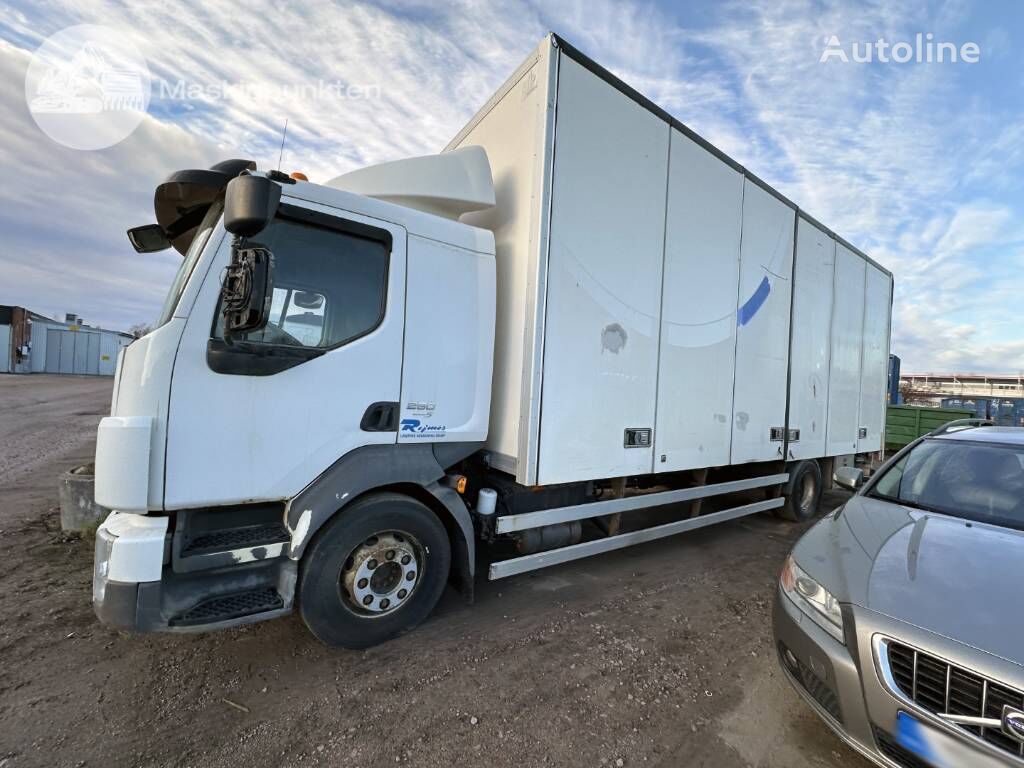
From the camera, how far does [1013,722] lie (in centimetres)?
161

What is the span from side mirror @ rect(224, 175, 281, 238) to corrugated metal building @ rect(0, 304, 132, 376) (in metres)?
34.4

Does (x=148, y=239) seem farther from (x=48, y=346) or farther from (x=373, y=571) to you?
(x=48, y=346)

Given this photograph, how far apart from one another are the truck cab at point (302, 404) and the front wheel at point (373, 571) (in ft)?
0.04

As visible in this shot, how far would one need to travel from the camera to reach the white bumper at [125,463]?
2.25 m

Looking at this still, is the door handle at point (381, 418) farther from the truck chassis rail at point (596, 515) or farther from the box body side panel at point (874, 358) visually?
the box body side panel at point (874, 358)

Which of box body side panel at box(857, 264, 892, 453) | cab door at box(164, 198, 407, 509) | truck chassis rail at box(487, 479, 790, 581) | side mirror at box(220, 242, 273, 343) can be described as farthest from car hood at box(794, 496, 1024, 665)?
box body side panel at box(857, 264, 892, 453)

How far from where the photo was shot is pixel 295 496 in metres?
2.67

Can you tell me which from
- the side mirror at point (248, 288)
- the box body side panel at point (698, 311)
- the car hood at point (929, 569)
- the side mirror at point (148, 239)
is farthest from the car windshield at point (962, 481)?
the side mirror at point (148, 239)

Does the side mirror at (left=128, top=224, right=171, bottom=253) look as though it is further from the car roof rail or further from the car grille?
the car roof rail

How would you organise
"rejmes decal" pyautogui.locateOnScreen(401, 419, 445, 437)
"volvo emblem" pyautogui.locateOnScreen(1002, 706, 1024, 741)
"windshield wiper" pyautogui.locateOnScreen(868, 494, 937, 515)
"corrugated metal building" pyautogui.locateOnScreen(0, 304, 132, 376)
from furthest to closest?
"corrugated metal building" pyautogui.locateOnScreen(0, 304, 132, 376) → "rejmes decal" pyautogui.locateOnScreen(401, 419, 445, 437) → "windshield wiper" pyautogui.locateOnScreen(868, 494, 937, 515) → "volvo emblem" pyautogui.locateOnScreen(1002, 706, 1024, 741)

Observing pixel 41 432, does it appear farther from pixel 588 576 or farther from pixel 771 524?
pixel 771 524

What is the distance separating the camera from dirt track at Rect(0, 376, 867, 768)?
7.19 ft

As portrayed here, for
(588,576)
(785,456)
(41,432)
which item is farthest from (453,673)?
(41,432)

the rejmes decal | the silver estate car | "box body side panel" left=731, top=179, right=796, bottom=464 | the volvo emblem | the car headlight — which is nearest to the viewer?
the volvo emblem
